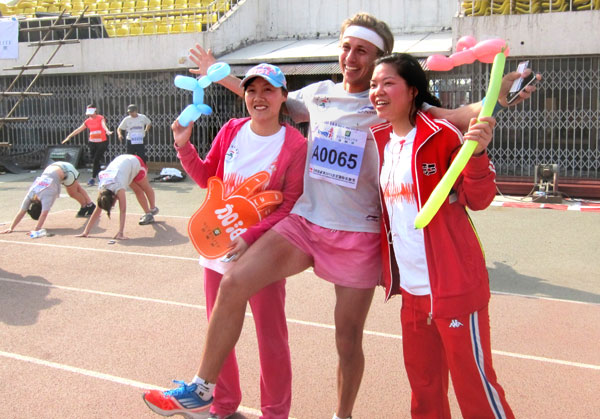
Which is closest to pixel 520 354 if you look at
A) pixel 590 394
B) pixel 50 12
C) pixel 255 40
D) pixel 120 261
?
pixel 590 394

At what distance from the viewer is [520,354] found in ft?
13.4

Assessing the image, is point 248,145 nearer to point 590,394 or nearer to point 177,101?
point 590,394

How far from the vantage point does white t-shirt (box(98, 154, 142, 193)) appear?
8.02 m

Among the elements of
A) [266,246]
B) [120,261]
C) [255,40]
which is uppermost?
[255,40]

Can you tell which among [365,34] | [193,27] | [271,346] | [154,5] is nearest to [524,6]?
[193,27]

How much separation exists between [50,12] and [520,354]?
18.4 meters

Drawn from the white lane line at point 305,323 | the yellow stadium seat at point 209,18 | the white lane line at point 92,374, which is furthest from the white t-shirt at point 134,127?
the white lane line at point 92,374

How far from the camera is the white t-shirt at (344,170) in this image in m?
2.85

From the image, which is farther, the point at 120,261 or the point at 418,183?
the point at 120,261

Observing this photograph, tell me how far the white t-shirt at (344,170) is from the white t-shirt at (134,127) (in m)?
11.9

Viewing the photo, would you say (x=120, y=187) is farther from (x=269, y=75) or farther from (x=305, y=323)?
(x=269, y=75)

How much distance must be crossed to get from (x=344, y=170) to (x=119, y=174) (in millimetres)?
5927

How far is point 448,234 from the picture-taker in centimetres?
242

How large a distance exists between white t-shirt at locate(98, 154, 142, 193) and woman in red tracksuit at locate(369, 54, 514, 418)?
6.06 meters
